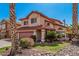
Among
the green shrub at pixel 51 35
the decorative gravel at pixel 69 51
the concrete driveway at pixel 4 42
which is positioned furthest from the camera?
the green shrub at pixel 51 35

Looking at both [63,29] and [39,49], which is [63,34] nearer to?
[63,29]

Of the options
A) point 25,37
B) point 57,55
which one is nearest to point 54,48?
point 57,55

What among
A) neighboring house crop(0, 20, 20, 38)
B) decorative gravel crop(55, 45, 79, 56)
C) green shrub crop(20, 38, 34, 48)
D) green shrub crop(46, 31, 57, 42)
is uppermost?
neighboring house crop(0, 20, 20, 38)

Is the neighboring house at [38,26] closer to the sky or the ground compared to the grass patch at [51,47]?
closer to the sky

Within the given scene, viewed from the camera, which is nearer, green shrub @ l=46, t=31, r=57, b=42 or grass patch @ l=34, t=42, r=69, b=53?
grass patch @ l=34, t=42, r=69, b=53

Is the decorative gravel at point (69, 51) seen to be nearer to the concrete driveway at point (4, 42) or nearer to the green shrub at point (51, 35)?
the green shrub at point (51, 35)

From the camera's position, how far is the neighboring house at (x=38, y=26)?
10.8 meters

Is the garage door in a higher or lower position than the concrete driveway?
higher

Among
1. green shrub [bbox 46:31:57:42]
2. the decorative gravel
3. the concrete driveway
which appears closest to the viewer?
the decorative gravel

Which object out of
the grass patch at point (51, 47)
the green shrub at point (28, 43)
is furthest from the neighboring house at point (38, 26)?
the grass patch at point (51, 47)

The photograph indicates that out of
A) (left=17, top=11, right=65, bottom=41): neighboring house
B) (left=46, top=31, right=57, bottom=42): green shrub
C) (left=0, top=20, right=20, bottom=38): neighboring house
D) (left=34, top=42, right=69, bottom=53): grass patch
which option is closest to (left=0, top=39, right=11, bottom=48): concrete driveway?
(left=0, top=20, right=20, bottom=38): neighboring house

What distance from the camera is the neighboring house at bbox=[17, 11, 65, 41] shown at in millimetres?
10781

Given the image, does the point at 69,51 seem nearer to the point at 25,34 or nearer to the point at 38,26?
the point at 38,26

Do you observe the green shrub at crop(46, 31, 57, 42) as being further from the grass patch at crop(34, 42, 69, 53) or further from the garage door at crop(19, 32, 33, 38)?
the garage door at crop(19, 32, 33, 38)
